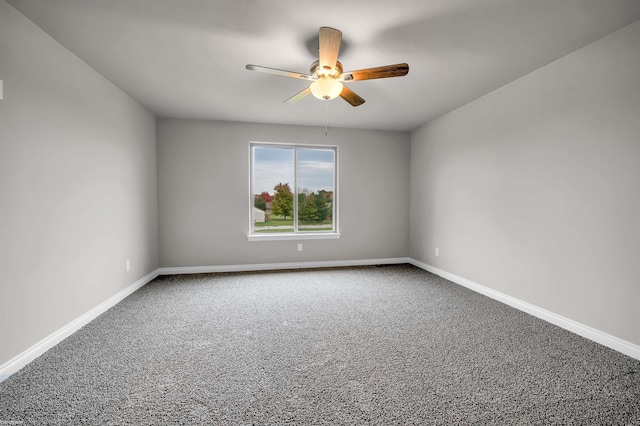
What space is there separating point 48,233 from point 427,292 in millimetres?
3547

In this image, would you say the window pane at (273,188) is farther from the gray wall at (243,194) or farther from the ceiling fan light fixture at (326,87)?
the ceiling fan light fixture at (326,87)

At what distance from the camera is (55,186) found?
2109 mm

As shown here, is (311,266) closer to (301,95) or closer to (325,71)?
(301,95)

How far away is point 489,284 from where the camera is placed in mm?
3199

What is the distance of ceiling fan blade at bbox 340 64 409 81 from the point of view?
201cm

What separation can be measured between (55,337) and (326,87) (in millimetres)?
2758

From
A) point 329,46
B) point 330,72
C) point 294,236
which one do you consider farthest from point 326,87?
point 294,236

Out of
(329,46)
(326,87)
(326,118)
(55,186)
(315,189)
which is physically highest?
(326,118)

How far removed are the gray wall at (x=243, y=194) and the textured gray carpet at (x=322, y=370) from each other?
1.42 metres

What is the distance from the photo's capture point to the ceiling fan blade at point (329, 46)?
1.73m

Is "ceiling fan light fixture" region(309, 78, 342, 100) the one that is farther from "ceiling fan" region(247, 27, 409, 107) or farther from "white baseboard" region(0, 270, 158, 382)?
"white baseboard" region(0, 270, 158, 382)

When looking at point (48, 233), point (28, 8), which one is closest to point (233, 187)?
point (48, 233)

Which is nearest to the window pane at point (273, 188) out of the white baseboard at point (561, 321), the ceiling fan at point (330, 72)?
the ceiling fan at point (330, 72)

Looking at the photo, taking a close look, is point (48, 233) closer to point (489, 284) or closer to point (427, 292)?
point (427, 292)
